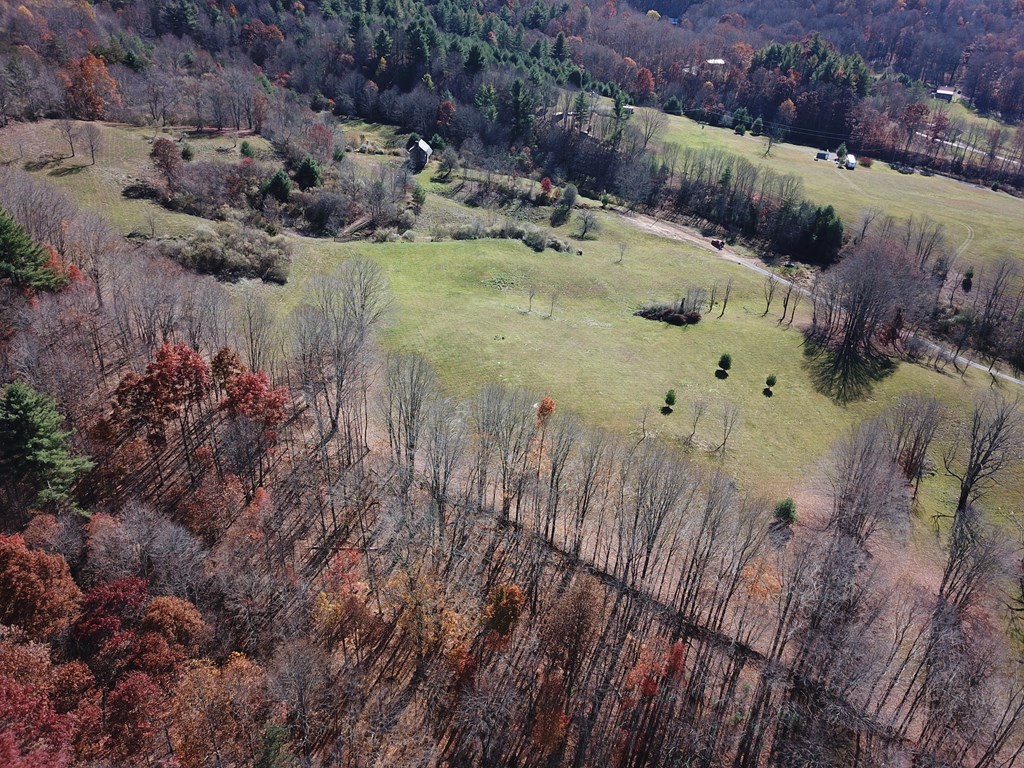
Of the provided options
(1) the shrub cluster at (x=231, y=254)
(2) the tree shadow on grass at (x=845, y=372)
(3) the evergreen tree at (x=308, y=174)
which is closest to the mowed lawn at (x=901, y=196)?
(2) the tree shadow on grass at (x=845, y=372)

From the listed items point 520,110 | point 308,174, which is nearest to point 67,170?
point 308,174

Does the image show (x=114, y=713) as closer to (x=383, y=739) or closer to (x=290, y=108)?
(x=383, y=739)

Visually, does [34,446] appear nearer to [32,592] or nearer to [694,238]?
[32,592]

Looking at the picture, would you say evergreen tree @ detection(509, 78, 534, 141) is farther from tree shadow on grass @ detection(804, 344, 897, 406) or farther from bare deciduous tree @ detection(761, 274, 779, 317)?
tree shadow on grass @ detection(804, 344, 897, 406)

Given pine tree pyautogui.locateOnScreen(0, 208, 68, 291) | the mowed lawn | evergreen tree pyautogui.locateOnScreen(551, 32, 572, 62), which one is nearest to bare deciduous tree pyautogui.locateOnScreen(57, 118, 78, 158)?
pine tree pyautogui.locateOnScreen(0, 208, 68, 291)

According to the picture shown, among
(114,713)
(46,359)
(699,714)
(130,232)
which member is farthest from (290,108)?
(699,714)
